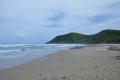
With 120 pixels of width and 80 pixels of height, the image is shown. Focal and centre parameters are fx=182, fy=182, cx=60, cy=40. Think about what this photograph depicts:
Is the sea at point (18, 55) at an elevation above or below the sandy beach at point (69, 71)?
above

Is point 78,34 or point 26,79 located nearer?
point 26,79

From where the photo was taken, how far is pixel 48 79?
6914 millimetres

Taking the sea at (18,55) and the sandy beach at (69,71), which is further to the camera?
the sea at (18,55)

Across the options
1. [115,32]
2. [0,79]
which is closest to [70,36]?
[115,32]

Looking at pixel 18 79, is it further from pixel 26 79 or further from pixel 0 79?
pixel 0 79

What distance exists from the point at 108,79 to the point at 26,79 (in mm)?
3170

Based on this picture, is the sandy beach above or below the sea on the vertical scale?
below

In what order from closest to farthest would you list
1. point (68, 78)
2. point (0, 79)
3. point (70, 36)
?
point (68, 78)
point (0, 79)
point (70, 36)

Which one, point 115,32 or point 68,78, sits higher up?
point 115,32

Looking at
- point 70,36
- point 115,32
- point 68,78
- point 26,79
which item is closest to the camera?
point 68,78

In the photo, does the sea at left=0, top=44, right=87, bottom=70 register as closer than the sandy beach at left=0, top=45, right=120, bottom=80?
No

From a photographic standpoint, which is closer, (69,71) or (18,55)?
(69,71)

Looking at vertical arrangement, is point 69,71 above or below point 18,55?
below

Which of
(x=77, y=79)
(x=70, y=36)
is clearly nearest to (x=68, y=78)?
(x=77, y=79)
